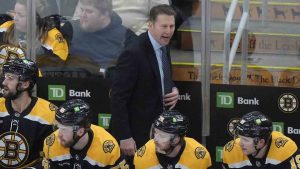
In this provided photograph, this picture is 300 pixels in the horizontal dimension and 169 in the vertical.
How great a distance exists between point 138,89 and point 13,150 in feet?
3.36

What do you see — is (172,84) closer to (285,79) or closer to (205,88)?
(205,88)

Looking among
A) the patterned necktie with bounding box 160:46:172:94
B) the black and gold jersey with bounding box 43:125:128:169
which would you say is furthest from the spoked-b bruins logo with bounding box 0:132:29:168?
the patterned necktie with bounding box 160:46:172:94

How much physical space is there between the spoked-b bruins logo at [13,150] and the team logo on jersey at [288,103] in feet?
6.79

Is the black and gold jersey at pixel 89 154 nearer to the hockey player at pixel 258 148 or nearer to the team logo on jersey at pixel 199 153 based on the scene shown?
the team logo on jersey at pixel 199 153

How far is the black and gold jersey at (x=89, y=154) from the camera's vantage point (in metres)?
6.04

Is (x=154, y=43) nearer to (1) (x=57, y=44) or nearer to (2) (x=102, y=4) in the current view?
(2) (x=102, y=4)

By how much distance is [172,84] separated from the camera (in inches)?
265

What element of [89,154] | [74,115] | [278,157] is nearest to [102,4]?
[74,115]

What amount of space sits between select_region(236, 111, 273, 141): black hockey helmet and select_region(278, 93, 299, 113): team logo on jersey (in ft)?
3.30

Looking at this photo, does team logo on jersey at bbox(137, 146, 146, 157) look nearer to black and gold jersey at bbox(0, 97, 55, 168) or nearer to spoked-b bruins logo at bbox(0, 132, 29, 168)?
black and gold jersey at bbox(0, 97, 55, 168)

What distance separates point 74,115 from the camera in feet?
19.6

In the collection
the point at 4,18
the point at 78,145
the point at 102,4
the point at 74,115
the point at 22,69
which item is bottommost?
the point at 78,145

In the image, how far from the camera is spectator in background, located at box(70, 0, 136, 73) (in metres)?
7.05

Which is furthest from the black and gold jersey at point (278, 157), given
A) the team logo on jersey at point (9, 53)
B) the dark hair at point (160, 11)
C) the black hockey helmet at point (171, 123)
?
the team logo on jersey at point (9, 53)
